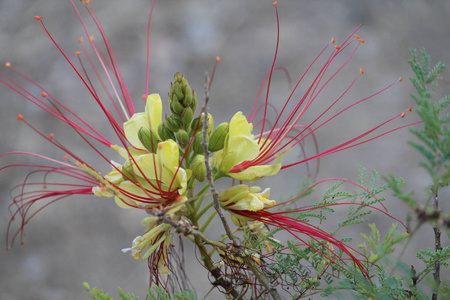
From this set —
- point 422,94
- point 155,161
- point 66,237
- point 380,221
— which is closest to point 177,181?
point 155,161

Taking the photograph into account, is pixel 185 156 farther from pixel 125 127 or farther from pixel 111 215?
pixel 111 215

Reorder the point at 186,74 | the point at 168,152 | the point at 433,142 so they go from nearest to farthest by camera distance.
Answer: the point at 433,142 → the point at 168,152 → the point at 186,74

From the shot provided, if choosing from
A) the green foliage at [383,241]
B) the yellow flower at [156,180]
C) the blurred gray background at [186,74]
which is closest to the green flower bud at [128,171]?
the yellow flower at [156,180]

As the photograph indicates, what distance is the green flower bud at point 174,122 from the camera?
0.36m

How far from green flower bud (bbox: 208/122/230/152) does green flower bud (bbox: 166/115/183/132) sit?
0.08 ft

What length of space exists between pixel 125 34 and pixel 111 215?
48 centimetres

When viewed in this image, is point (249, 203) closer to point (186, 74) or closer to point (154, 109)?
point (154, 109)

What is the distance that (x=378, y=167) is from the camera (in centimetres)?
113

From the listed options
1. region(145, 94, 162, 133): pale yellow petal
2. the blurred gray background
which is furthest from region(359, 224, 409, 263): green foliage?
the blurred gray background

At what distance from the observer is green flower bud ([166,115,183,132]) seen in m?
0.36

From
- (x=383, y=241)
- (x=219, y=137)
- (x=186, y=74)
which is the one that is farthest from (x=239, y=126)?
(x=186, y=74)

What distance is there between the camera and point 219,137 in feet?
1.17

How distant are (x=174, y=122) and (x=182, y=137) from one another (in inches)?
0.5

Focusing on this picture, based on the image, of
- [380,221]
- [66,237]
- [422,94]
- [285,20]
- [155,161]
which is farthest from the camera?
[285,20]
